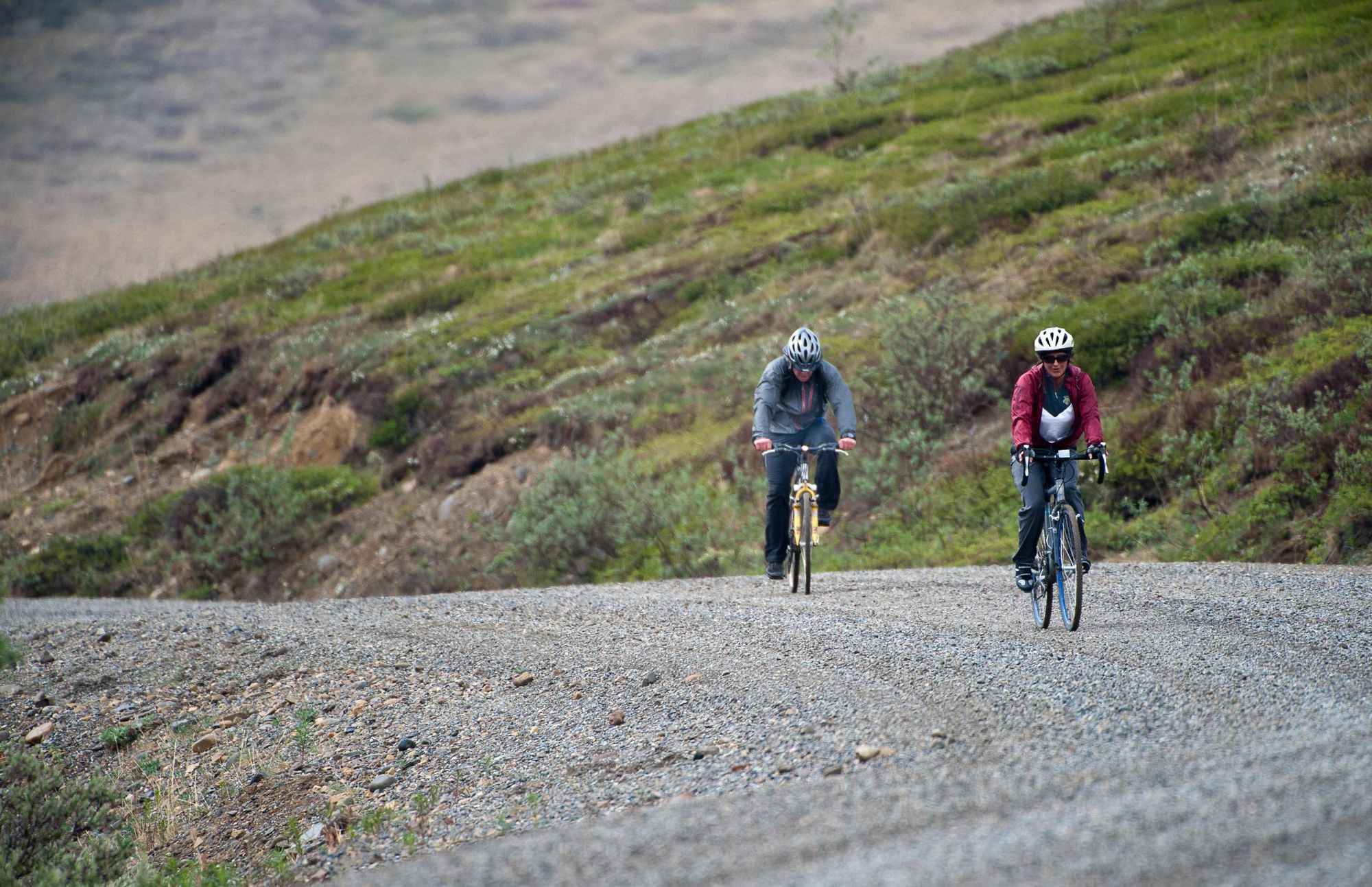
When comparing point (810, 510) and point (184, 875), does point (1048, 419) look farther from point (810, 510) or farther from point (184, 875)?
point (184, 875)

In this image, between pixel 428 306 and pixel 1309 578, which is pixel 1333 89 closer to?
pixel 1309 578

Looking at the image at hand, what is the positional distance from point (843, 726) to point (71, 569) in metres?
20.0

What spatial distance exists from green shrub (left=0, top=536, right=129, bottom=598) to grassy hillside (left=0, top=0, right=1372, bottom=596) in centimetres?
7

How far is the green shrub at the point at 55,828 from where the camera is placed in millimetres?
7012

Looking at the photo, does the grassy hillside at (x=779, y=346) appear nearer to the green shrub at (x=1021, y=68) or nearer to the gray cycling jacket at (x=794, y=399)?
the green shrub at (x=1021, y=68)

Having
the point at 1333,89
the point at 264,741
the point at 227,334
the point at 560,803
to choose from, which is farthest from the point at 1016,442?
the point at 227,334

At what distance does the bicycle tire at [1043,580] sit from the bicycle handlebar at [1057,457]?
37 cm

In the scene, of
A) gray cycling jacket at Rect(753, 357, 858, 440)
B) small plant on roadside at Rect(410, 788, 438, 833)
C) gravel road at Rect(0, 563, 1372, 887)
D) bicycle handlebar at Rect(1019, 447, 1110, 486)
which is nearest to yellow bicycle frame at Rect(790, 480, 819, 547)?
gray cycling jacket at Rect(753, 357, 858, 440)

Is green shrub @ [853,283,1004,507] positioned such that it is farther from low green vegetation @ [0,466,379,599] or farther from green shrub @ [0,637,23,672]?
low green vegetation @ [0,466,379,599]

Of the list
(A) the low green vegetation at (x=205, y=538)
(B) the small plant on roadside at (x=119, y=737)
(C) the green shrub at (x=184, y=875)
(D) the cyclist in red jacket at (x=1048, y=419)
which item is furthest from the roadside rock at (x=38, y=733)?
(A) the low green vegetation at (x=205, y=538)

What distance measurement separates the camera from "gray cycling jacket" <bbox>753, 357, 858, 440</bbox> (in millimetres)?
10609

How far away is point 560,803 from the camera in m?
5.86

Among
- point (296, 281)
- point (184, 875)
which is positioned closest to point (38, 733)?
point (184, 875)

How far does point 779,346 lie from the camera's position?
827 inches
